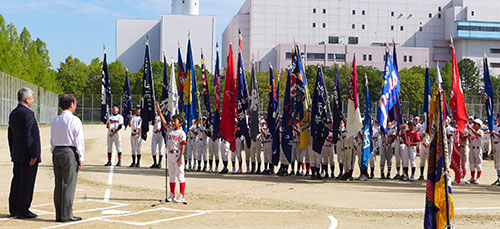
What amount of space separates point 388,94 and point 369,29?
105 meters

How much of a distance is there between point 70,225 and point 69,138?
1517 mm

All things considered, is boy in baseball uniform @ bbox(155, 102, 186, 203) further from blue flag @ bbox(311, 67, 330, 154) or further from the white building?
the white building

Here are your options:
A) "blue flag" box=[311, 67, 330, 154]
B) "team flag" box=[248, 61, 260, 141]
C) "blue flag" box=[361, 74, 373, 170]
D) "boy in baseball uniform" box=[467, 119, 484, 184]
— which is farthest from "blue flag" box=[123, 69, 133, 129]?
"boy in baseball uniform" box=[467, 119, 484, 184]

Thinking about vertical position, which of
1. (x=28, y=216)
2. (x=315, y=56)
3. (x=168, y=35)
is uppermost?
(x=168, y=35)

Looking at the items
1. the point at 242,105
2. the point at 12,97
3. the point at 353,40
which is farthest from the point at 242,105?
the point at 353,40

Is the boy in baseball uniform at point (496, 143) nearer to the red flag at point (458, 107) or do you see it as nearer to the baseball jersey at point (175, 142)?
the red flag at point (458, 107)

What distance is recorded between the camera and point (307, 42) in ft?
377

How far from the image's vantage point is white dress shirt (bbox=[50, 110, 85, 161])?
30.9 feet

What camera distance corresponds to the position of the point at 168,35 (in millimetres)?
113188

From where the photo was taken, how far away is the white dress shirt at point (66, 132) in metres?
9.41

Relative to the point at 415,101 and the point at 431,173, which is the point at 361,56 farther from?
the point at 431,173

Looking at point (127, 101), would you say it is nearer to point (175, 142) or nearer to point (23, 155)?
point (175, 142)

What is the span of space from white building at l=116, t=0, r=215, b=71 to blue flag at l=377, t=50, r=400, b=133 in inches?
3619

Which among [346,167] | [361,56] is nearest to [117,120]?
[346,167]
